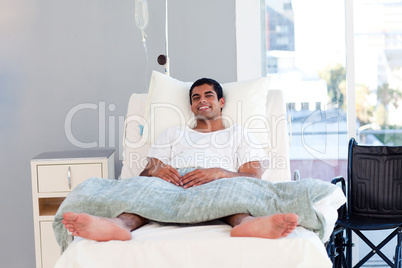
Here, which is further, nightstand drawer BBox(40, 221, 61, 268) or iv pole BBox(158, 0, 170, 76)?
iv pole BBox(158, 0, 170, 76)

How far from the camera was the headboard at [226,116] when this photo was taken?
8.78 feet

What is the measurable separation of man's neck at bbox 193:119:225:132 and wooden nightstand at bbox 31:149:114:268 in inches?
20.9

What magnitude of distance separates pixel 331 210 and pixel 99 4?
2.04 metres

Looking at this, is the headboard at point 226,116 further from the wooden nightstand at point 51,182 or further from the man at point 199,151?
the wooden nightstand at point 51,182

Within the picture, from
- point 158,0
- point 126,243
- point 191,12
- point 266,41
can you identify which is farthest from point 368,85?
point 126,243

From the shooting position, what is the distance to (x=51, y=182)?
2768 millimetres

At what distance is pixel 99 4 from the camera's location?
3262 mm

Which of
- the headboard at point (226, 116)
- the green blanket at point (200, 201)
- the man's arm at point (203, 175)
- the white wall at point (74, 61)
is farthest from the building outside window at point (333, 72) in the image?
the green blanket at point (200, 201)

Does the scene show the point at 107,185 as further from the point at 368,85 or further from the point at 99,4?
the point at 368,85

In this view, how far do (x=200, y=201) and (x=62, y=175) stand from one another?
1170 mm

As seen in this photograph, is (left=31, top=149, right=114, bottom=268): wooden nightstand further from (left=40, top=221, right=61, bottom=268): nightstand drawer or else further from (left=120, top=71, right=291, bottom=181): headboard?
(left=120, top=71, right=291, bottom=181): headboard

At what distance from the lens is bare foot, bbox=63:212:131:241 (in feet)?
5.33

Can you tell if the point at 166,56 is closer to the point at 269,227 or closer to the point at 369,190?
the point at 369,190

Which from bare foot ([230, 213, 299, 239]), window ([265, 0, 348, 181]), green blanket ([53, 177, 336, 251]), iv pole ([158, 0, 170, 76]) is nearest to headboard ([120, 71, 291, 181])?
iv pole ([158, 0, 170, 76])
